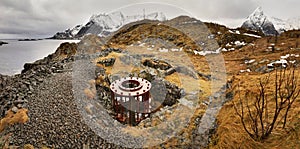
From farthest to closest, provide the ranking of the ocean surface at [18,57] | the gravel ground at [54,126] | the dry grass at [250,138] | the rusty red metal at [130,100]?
the ocean surface at [18,57], the rusty red metal at [130,100], the gravel ground at [54,126], the dry grass at [250,138]

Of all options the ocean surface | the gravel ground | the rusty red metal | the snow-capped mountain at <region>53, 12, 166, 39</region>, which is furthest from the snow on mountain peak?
Answer: the ocean surface

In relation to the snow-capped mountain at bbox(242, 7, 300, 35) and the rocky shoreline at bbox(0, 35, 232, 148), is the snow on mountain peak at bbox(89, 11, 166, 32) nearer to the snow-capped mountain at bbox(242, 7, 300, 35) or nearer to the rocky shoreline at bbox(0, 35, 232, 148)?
the rocky shoreline at bbox(0, 35, 232, 148)

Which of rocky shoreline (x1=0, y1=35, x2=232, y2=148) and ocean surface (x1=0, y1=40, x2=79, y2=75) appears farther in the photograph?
ocean surface (x1=0, y1=40, x2=79, y2=75)

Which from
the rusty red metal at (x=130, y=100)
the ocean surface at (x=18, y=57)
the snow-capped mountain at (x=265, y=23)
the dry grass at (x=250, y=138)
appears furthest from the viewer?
the snow-capped mountain at (x=265, y=23)

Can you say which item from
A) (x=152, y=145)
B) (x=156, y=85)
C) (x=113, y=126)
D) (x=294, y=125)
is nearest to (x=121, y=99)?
(x=113, y=126)

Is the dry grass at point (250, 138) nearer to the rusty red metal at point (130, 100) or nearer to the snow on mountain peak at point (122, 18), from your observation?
the rusty red metal at point (130, 100)

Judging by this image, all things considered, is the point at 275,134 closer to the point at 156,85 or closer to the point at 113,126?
the point at 113,126

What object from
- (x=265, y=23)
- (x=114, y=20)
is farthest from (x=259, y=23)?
(x=114, y=20)

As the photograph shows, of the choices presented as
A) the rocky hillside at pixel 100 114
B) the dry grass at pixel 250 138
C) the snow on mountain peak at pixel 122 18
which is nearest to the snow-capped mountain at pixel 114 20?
the snow on mountain peak at pixel 122 18

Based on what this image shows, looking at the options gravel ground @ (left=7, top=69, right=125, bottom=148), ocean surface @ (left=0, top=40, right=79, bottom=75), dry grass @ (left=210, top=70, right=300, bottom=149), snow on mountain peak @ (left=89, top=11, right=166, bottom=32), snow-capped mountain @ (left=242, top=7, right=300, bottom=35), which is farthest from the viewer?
snow-capped mountain @ (left=242, top=7, right=300, bottom=35)
